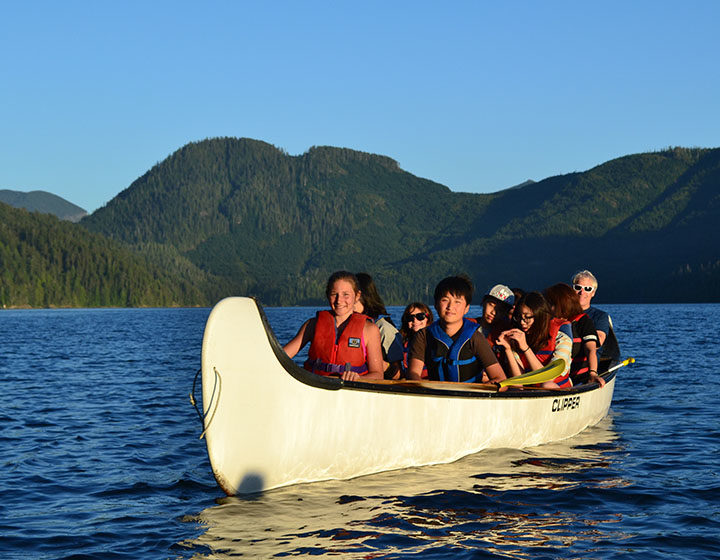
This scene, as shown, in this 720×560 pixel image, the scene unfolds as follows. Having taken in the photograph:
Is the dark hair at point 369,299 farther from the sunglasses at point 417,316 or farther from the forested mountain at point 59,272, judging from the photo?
the forested mountain at point 59,272

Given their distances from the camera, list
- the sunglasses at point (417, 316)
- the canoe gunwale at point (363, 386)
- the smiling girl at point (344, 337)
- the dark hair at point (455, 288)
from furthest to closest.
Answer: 1. the sunglasses at point (417, 316)
2. the smiling girl at point (344, 337)
3. the dark hair at point (455, 288)
4. the canoe gunwale at point (363, 386)

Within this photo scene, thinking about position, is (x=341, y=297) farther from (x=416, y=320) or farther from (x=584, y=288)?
(x=584, y=288)

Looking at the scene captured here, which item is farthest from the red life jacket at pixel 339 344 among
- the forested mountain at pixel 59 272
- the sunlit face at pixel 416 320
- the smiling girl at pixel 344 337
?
the forested mountain at pixel 59 272

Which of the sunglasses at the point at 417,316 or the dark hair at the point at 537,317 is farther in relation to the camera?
the sunglasses at the point at 417,316

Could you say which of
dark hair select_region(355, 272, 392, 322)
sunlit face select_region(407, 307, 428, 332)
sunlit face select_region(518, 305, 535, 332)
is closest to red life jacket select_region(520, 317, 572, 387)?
sunlit face select_region(518, 305, 535, 332)

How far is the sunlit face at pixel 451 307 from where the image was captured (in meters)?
9.52

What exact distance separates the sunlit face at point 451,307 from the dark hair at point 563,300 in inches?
113

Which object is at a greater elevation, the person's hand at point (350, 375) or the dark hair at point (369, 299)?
the dark hair at point (369, 299)

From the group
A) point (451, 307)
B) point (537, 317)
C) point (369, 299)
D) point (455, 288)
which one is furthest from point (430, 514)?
point (537, 317)

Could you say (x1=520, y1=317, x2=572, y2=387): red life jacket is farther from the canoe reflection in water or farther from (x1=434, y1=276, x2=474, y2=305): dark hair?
(x1=434, y1=276, x2=474, y2=305): dark hair

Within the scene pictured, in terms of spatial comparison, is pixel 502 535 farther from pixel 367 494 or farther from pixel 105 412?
pixel 105 412

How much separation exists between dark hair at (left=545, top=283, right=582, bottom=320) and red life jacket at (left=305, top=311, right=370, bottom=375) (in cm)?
370

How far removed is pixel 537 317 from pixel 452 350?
1.57 metres

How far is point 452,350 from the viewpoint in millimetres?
10227
